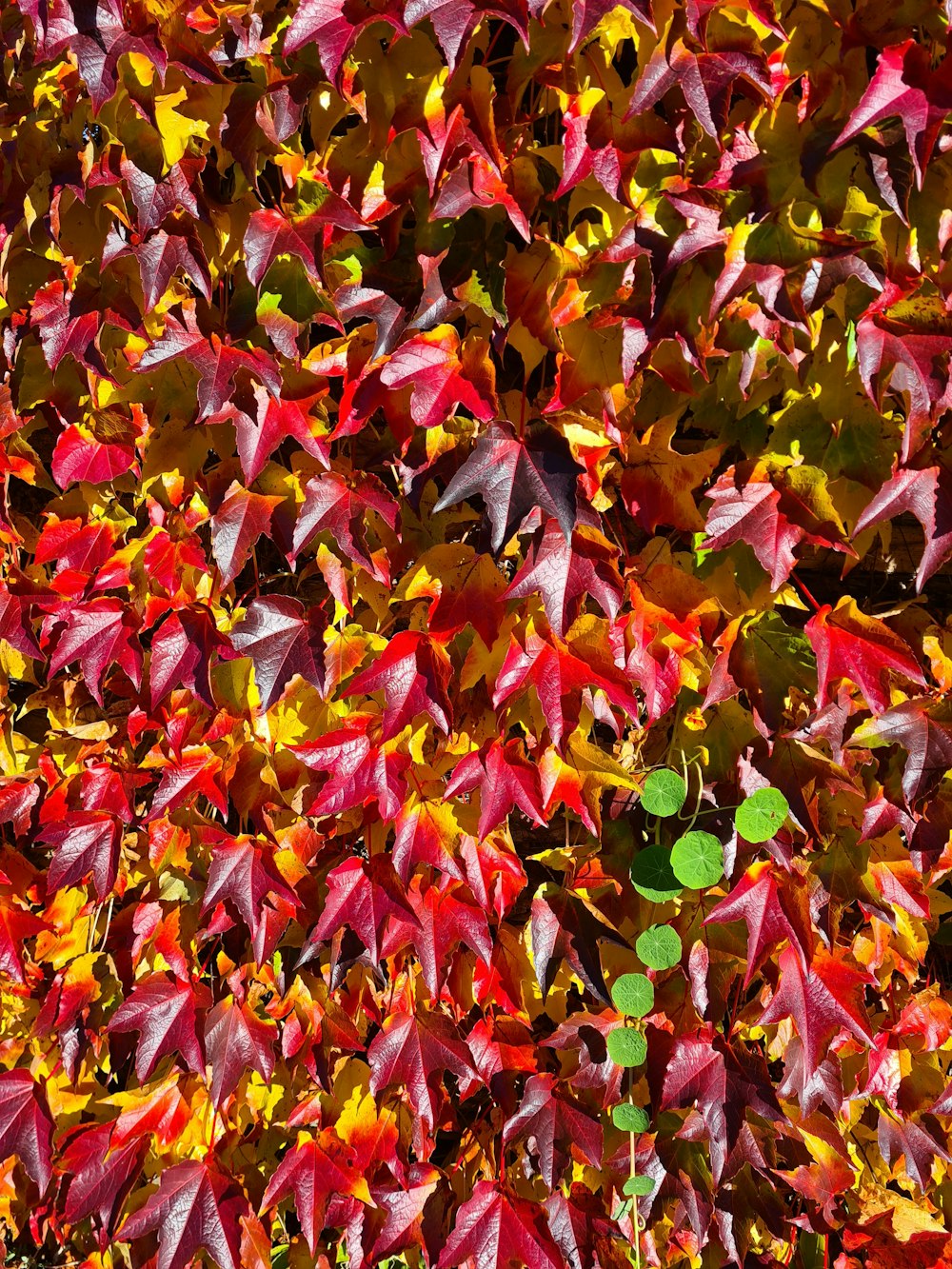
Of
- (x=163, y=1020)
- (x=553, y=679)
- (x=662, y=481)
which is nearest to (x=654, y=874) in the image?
(x=553, y=679)

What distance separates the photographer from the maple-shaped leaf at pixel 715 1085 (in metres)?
1.36

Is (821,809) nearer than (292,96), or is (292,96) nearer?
Answer: (292,96)

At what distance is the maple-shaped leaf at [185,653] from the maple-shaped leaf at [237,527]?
9 centimetres

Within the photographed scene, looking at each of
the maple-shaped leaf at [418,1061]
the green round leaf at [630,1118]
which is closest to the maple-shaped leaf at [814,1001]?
the green round leaf at [630,1118]

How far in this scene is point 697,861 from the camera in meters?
1.28

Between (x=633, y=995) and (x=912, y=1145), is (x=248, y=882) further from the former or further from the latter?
(x=912, y=1145)

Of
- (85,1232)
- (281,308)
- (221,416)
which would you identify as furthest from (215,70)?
(85,1232)

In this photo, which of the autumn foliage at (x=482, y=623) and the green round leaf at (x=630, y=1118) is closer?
the autumn foliage at (x=482, y=623)

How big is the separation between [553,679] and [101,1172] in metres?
1.09

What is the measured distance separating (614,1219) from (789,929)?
606mm

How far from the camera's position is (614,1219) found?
1493 millimetres

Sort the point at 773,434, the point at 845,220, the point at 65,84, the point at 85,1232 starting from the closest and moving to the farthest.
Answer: the point at 845,220, the point at 773,434, the point at 65,84, the point at 85,1232

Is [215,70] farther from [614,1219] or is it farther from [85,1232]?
[85,1232]

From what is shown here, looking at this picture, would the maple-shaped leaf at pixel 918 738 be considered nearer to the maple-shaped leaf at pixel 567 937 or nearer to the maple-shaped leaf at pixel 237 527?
the maple-shaped leaf at pixel 567 937
